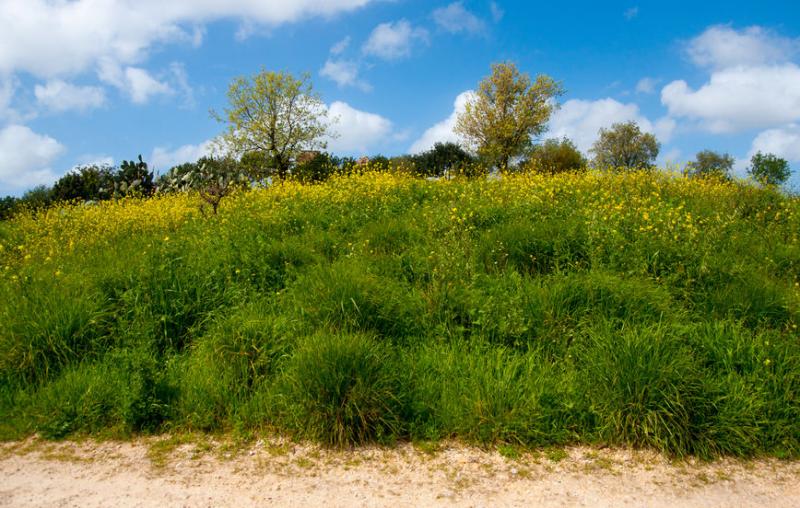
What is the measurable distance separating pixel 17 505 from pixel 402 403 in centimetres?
276

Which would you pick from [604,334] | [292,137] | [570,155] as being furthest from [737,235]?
[570,155]

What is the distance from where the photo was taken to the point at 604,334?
4887mm

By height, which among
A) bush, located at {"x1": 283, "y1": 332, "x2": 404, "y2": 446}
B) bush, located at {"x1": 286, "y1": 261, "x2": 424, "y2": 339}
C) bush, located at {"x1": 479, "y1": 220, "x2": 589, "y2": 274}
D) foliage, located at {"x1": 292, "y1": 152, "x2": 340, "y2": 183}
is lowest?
bush, located at {"x1": 283, "y1": 332, "x2": 404, "y2": 446}

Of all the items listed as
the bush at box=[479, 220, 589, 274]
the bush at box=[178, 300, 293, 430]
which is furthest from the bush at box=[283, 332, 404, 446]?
the bush at box=[479, 220, 589, 274]

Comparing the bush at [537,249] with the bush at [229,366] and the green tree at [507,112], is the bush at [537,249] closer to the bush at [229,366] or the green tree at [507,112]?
the bush at [229,366]

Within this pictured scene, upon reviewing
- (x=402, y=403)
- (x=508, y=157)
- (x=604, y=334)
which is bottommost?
(x=402, y=403)

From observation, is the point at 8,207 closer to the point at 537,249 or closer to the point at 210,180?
the point at 210,180

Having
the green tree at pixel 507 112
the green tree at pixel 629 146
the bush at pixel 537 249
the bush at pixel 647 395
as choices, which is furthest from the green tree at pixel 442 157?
the bush at pixel 647 395

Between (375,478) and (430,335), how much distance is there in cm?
187

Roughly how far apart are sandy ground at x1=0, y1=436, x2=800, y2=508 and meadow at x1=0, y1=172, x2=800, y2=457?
207mm

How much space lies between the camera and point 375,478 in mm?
3777

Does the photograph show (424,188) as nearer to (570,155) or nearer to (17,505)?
(17,505)

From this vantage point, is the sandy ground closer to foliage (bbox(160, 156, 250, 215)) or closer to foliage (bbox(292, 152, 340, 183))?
foliage (bbox(160, 156, 250, 215))

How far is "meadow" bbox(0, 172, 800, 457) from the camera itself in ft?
14.1
